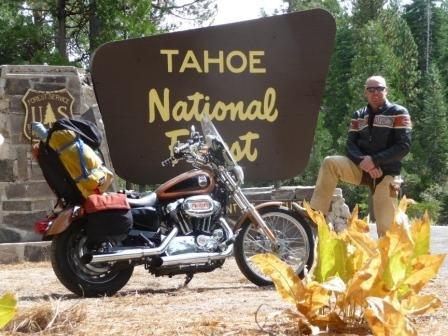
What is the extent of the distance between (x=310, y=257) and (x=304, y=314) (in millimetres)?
2689

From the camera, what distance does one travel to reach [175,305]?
433 cm

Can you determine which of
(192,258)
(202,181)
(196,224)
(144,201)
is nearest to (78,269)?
(144,201)

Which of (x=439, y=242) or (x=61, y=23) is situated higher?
(x=61, y=23)

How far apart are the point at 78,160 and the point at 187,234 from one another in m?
0.95

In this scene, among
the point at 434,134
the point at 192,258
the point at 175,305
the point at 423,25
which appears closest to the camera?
the point at 175,305

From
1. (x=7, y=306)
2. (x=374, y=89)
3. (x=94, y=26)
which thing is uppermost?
(x=94, y=26)

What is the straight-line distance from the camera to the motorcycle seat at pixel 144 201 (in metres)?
5.21

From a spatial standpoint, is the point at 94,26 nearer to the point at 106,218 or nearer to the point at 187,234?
the point at 187,234

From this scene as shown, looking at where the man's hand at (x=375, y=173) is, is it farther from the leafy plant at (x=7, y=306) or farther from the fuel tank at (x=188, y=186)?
the leafy plant at (x=7, y=306)

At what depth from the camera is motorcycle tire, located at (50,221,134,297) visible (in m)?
4.97

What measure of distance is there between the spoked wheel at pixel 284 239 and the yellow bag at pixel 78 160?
1.17 meters

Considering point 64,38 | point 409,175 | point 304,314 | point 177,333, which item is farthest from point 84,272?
point 409,175

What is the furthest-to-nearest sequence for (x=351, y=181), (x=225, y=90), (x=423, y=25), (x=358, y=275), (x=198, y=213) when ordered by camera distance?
(x=423, y=25), (x=225, y=90), (x=351, y=181), (x=198, y=213), (x=358, y=275)

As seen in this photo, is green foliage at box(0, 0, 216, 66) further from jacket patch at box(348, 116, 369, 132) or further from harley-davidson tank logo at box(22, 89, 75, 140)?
jacket patch at box(348, 116, 369, 132)
